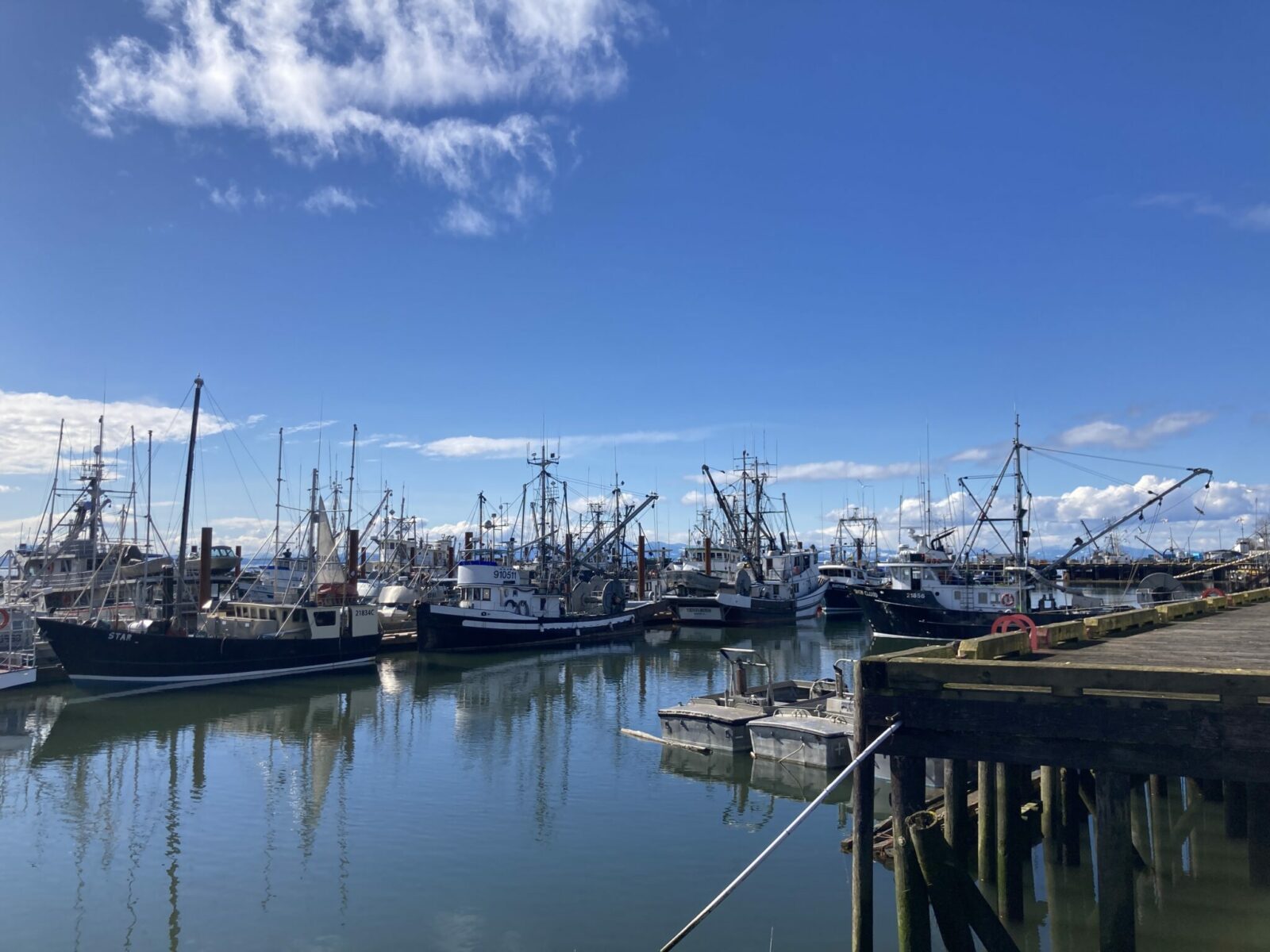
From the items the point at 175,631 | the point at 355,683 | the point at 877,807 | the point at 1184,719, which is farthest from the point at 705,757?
the point at 175,631

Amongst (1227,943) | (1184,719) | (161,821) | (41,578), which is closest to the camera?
(1184,719)

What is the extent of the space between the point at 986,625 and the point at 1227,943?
43.8 m

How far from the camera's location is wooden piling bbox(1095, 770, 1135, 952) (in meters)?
9.37

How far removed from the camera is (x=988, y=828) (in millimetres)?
13641

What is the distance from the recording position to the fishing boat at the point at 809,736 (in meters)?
22.8

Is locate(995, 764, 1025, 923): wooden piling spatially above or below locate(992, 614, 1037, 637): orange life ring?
below

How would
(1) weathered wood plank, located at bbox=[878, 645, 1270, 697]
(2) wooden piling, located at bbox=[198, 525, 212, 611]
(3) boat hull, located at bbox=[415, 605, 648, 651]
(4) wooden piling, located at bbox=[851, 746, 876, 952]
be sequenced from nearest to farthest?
(1) weathered wood plank, located at bbox=[878, 645, 1270, 697], (4) wooden piling, located at bbox=[851, 746, 876, 952], (2) wooden piling, located at bbox=[198, 525, 212, 611], (3) boat hull, located at bbox=[415, 605, 648, 651]

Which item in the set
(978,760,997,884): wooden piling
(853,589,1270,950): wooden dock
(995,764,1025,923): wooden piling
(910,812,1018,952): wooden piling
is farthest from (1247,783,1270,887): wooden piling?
(910,812,1018,952): wooden piling

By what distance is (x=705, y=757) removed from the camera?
25.6m

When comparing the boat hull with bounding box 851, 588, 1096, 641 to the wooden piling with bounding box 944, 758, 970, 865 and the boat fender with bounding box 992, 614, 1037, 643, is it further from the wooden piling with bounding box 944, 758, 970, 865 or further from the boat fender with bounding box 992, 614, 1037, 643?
the wooden piling with bounding box 944, 758, 970, 865

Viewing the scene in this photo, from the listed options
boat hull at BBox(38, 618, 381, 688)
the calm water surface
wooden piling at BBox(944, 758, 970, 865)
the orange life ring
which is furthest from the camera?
boat hull at BBox(38, 618, 381, 688)

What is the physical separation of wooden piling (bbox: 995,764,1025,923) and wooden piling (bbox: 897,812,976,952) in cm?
269

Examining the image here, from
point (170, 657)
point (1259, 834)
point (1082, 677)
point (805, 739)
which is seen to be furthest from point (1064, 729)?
point (170, 657)

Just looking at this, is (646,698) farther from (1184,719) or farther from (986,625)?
(1184,719)
